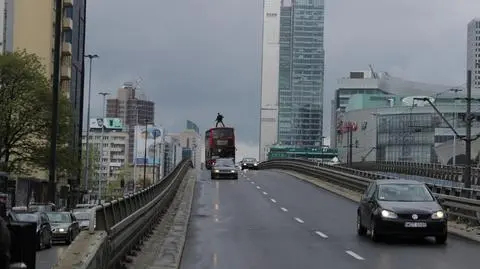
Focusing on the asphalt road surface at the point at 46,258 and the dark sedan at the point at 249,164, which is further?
the dark sedan at the point at 249,164

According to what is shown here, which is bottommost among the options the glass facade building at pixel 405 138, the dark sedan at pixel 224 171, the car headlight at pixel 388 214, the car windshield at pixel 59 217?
the car windshield at pixel 59 217

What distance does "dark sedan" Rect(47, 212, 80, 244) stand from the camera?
30805 millimetres

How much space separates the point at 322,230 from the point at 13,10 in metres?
64.0

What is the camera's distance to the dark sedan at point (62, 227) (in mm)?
30805

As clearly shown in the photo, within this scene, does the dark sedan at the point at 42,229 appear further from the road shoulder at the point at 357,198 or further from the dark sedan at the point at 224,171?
the dark sedan at the point at 224,171

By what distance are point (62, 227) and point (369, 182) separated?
46.8ft

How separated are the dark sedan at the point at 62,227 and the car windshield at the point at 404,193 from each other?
14.6m

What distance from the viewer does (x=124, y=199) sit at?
46.5 feet

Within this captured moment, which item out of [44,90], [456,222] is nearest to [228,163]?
[44,90]

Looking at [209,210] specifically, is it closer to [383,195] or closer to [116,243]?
[383,195]

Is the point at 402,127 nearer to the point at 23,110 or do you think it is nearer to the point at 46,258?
the point at 23,110

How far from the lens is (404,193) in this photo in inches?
784

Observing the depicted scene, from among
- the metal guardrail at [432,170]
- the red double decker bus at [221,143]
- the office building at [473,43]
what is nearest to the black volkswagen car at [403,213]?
the metal guardrail at [432,170]

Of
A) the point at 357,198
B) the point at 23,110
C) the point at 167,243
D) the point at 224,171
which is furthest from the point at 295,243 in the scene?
the point at 23,110
